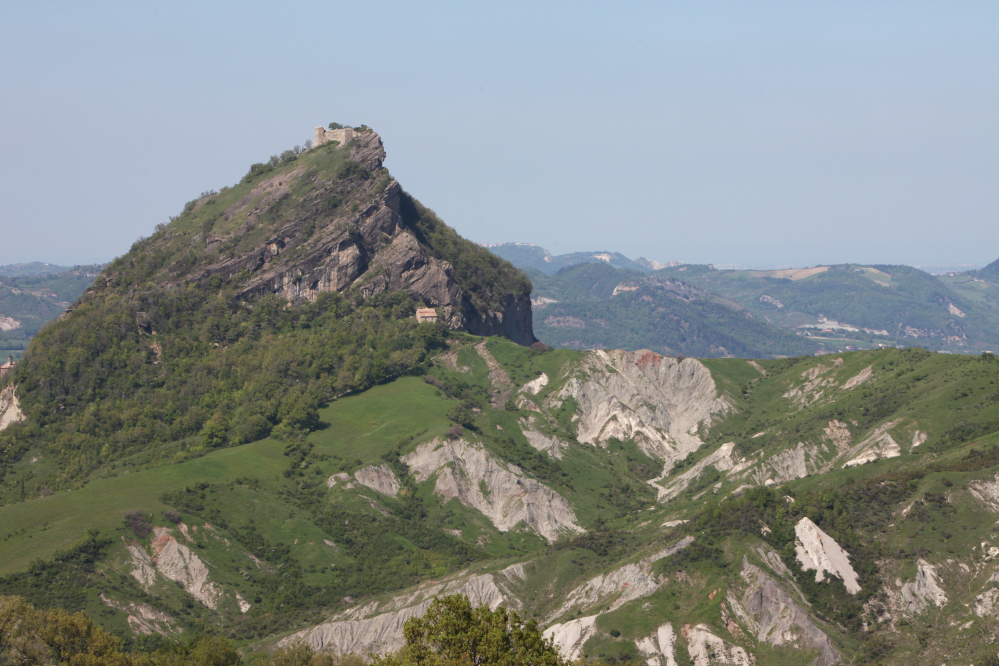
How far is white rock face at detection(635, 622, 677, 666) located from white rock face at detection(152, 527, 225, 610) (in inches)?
2072

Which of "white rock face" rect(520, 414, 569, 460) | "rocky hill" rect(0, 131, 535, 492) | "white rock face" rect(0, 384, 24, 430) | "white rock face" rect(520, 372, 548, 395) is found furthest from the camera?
"white rock face" rect(520, 372, 548, 395)

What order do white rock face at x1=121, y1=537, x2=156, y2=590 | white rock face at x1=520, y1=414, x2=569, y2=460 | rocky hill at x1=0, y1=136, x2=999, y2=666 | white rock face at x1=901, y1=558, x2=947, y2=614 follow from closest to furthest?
white rock face at x1=901, y1=558, x2=947, y2=614 < rocky hill at x1=0, y1=136, x2=999, y2=666 < white rock face at x1=121, y1=537, x2=156, y2=590 < white rock face at x1=520, y1=414, x2=569, y2=460

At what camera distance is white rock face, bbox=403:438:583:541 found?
14700 cm

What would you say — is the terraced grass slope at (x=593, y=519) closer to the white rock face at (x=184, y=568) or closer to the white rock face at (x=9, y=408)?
the white rock face at (x=184, y=568)

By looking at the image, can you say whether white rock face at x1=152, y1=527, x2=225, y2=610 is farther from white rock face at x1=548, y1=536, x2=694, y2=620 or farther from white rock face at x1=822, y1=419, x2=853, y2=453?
white rock face at x1=822, y1=419, x2=853, y2=453

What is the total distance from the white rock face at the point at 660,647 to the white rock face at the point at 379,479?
55.7 meters

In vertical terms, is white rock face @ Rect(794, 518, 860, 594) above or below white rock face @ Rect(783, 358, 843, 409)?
below

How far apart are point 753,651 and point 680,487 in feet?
190

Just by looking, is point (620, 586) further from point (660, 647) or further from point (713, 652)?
point (713, 652)

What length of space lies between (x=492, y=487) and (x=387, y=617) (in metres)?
39.7

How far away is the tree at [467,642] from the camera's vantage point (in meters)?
62.0

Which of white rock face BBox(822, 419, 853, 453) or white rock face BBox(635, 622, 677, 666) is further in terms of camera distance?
white rock face BBox(822, 419, 853, 453)

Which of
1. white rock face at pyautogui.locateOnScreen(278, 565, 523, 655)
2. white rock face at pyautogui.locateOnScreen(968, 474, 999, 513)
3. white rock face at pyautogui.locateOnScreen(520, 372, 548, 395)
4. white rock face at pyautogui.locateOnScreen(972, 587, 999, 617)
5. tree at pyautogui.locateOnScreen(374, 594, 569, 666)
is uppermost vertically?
tree at pyautogui.locateOnScreen(374, 594, 569, 666)

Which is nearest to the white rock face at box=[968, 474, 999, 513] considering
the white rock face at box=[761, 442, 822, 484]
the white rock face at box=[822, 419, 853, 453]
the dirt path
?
the white rock face at box=[761, 442, 822, 484]
